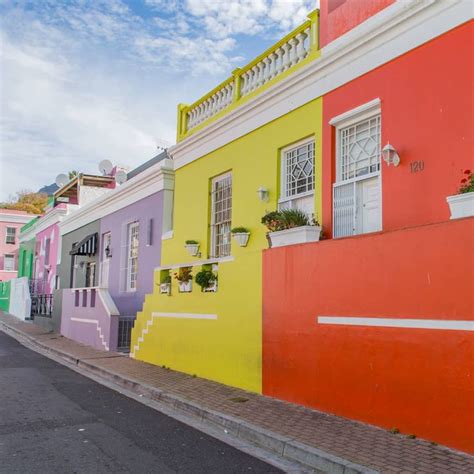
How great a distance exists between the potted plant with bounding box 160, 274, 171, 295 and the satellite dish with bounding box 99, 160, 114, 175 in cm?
1450

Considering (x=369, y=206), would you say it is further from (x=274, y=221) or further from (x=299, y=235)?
(x=274, y=221)

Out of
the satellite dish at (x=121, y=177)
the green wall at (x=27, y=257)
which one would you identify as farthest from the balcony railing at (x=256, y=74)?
the green wall at (x=27, y=257)

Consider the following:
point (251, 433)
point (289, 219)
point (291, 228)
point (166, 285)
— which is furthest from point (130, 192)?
point (251, 433)

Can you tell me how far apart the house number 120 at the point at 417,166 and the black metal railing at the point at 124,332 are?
9345mm

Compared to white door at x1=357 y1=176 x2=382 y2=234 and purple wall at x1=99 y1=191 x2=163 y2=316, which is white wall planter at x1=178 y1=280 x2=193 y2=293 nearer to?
purple wall at x1=99 y1=191 x2=163 y2=316

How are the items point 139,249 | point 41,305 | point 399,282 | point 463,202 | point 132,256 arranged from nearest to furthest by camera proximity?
point 463,202, point 399,282, point 139,249, point 132,256, point 41,305

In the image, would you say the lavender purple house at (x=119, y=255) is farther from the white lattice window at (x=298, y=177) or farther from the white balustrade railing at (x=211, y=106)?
the white lattice window at (x=298, y=177)

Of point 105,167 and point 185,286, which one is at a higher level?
point 105,167

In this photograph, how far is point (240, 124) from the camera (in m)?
10.8

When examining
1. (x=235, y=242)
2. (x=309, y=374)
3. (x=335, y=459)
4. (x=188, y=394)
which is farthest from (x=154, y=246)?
(x=335, y=459)

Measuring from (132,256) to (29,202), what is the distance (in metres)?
41.4

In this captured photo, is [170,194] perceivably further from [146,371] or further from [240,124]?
[146,371]

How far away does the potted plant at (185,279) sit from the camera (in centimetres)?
1052

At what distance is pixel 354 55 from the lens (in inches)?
321
